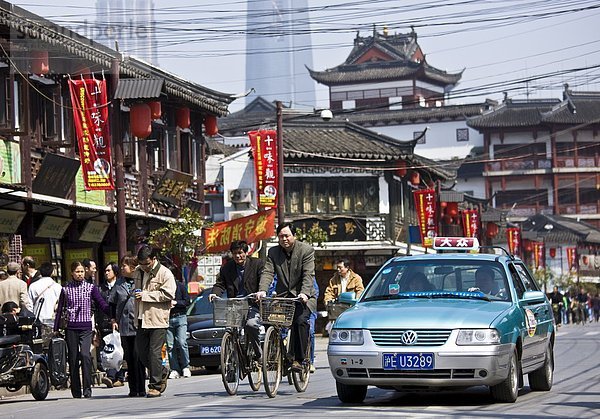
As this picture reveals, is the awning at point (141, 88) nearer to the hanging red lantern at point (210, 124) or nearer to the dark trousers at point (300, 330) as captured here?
the hanging red lantern at point (210, 124)

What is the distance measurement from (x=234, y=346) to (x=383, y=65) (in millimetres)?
84712

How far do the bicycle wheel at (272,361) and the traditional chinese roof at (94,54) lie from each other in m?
11.7

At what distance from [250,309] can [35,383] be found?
309 centimetres

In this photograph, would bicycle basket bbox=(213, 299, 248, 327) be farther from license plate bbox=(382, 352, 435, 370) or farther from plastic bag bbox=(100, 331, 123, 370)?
plastic bag bbox=(100, 331, 123, 370)

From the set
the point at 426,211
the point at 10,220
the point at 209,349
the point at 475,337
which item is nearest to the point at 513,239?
the point at 426,211

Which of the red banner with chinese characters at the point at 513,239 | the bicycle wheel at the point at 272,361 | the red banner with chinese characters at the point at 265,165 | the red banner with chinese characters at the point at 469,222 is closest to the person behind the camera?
the bicycle wheel at the point at 272,361

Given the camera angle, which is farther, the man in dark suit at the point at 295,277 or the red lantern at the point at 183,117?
the red lantern at the point at 183,117

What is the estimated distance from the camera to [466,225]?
2618 inches

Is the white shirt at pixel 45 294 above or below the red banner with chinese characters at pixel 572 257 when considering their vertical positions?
above

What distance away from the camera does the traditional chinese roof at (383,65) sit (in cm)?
9712

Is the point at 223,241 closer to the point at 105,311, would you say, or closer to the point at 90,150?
the point at 90,150

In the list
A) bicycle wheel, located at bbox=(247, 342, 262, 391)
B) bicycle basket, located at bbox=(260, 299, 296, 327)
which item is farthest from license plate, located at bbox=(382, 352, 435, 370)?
bicycle wheel, located at bbox=(247, 342, 262, 391)

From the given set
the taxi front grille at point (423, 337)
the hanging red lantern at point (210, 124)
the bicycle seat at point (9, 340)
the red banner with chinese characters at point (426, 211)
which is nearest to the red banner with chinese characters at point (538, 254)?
the red banner with chinese characters at point (426, 211)

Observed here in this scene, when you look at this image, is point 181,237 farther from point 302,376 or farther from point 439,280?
point 439,280
